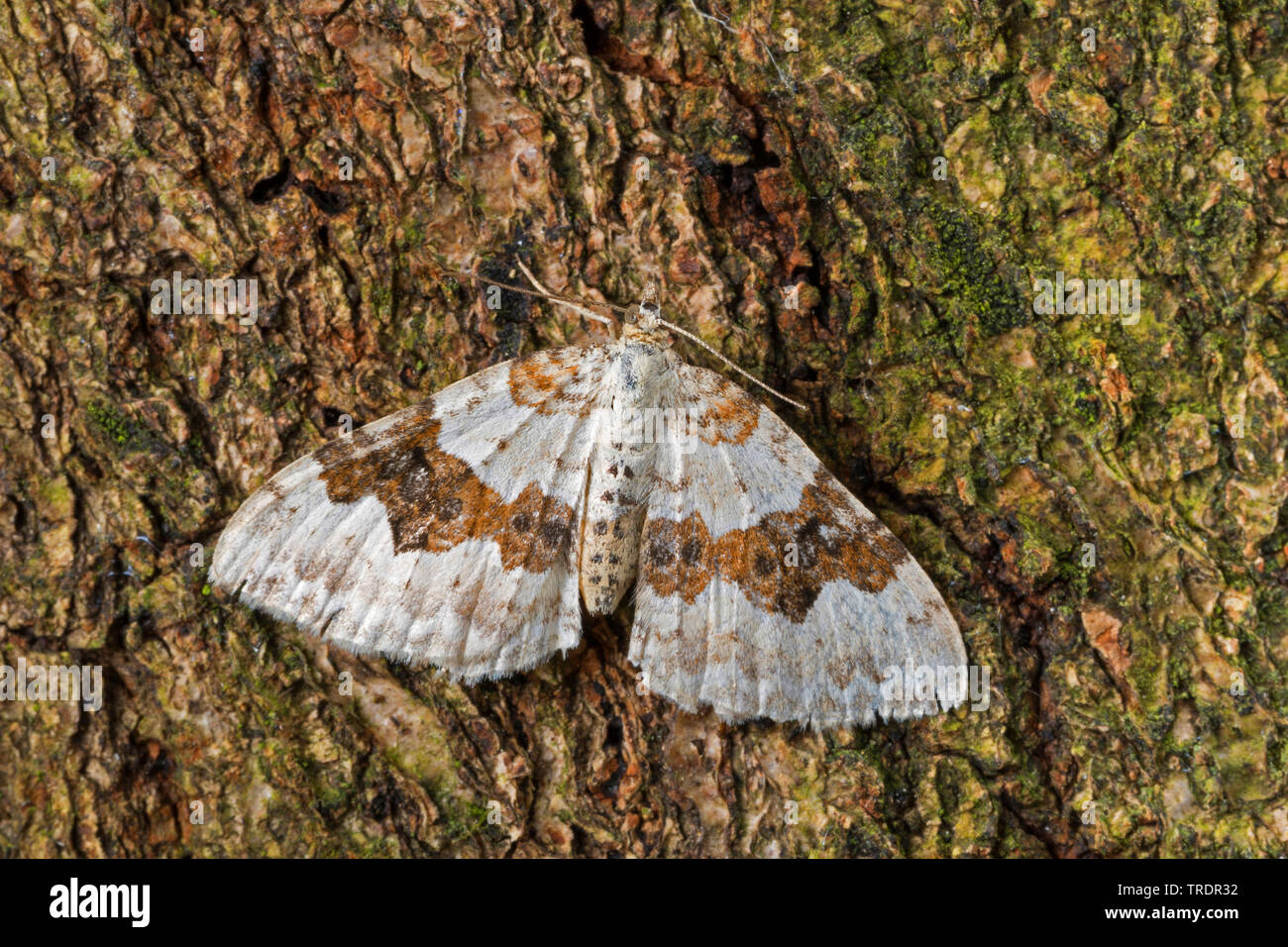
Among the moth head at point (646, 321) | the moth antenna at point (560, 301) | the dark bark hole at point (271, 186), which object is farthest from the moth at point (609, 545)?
the dark bark hole at point (271, 186)

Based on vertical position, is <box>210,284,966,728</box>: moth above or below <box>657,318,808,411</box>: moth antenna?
below

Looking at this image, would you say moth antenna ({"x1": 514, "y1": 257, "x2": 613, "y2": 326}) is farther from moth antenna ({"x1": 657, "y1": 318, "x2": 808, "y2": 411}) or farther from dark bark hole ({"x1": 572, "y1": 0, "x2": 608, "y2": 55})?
dark bark hole ({"x1": 572, "y1": 0, "x2": 608, "y2": 55})

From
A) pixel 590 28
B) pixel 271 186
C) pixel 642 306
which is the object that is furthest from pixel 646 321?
pixel 271 186

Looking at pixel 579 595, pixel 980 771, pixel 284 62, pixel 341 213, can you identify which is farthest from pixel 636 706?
pixel 284 62

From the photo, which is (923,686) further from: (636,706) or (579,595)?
(579,595)

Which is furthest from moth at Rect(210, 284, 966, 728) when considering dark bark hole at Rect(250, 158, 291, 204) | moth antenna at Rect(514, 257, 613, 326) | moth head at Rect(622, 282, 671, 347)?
dark bark hole at Rect(250, 158, 291, 204)

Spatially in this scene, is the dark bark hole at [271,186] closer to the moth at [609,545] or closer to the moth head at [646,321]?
the moth at [609,545]
